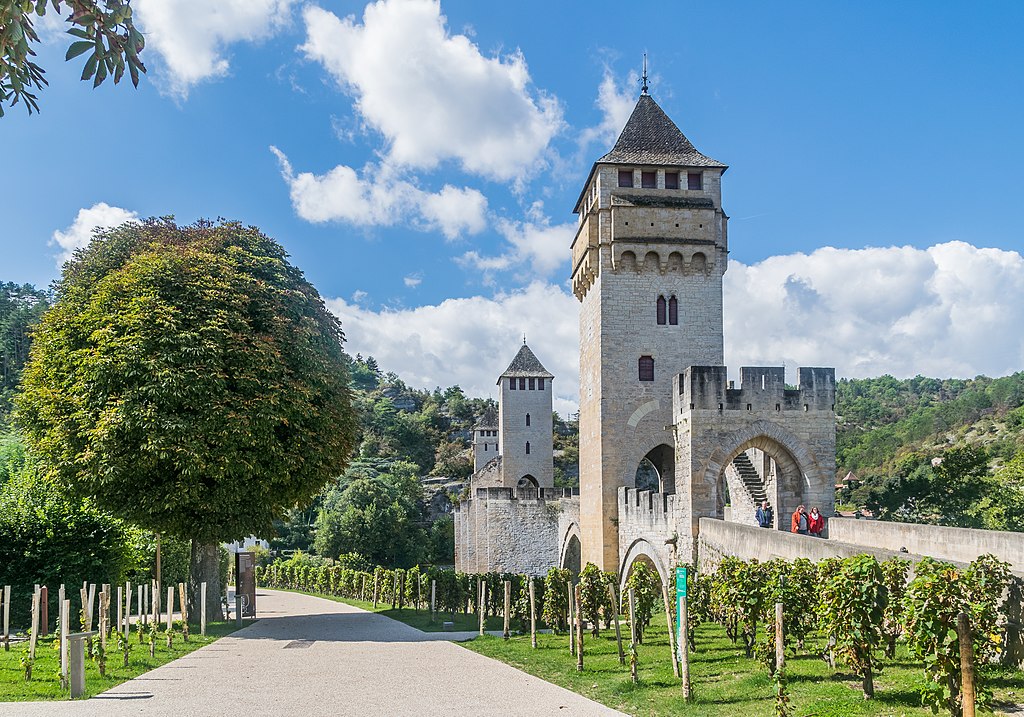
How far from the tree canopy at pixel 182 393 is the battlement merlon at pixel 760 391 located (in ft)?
30.1

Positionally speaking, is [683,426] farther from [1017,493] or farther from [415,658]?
[1017,493]

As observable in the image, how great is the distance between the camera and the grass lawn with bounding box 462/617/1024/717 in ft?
26.1

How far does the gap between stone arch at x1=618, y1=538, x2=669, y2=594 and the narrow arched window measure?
4903mm

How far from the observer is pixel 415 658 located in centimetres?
1534

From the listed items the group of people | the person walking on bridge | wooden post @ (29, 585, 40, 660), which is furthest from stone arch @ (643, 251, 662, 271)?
wooden post @ (29, 585, 40, 660)

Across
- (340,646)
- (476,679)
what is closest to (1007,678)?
(476,679)

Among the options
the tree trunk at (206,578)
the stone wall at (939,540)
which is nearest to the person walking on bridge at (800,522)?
the stone wall at (939,540)

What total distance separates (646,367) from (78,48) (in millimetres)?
23536

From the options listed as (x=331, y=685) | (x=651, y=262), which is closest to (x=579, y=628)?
(x=331, y=685)

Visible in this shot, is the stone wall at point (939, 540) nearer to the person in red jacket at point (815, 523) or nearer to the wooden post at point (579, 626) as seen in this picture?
the person in red jacket at point (815, 523)

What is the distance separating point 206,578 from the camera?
23.1 metres

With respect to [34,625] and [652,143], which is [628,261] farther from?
[34,625]

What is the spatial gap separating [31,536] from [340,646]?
8.08 metres

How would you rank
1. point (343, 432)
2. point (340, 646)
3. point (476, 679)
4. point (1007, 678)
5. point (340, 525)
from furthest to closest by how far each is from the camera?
point (340, 525) < point (343, 432) < point (340, 646) < point (476, 679) < point (1007, 678)
